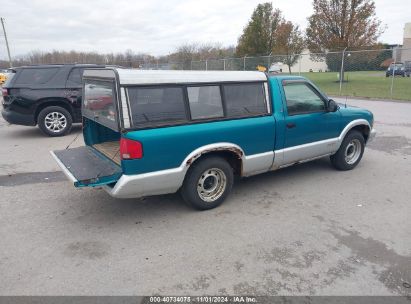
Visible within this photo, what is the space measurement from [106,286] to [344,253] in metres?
2.35

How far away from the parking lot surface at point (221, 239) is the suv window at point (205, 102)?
1.27 metres

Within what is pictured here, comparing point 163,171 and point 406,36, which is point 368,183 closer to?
point 163,171

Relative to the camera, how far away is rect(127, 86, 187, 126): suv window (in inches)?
144

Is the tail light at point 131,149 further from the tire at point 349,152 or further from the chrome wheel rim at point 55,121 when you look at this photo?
the chrome wheel rim at point 55,121

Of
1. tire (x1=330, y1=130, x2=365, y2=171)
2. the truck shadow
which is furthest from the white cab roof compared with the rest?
the truck shadow

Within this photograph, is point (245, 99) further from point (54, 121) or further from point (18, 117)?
point (18, 117)

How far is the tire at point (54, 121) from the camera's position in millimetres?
8594

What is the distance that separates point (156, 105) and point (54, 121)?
20.0 feet

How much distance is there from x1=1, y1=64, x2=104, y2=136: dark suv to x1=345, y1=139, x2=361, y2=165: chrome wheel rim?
6.16 metres

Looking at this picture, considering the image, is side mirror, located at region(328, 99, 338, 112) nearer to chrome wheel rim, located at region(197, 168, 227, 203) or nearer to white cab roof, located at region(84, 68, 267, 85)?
white cab roof, located at region(84, 68, 267, 85)

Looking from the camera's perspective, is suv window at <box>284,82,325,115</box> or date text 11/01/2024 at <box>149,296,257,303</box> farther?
suv window at <box>284,82,325,115</box>

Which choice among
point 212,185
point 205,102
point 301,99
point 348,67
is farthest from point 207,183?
point 348,67

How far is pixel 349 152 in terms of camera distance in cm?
597

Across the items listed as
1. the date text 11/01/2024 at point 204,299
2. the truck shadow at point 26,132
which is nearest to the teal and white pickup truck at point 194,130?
the date text 11/01/2024 at point 204,299
